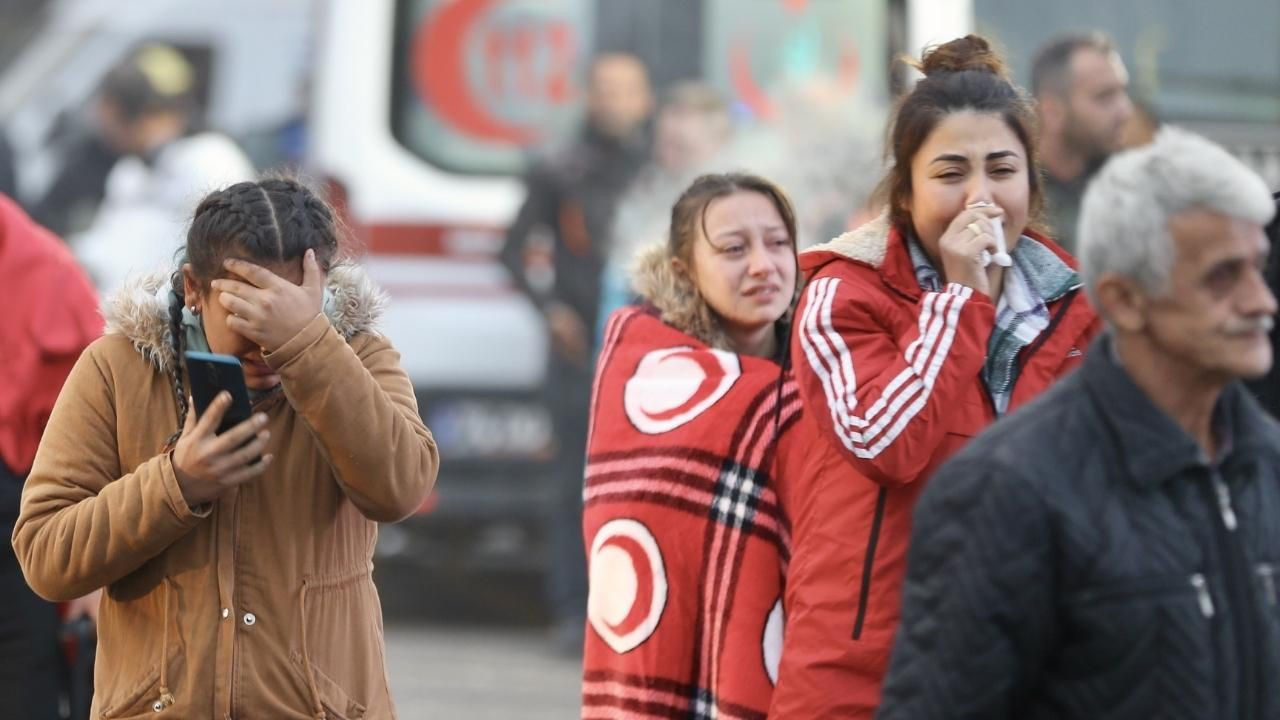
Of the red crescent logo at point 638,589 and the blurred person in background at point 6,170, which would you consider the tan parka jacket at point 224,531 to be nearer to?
the red crescent logo at point 638,589

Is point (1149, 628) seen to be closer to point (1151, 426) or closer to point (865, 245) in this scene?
point (1151, 426)

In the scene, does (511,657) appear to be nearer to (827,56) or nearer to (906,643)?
(827,56)

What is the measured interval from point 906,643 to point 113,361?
1416 millimetres

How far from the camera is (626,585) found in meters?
3.88

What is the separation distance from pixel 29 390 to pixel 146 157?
4.94 metres

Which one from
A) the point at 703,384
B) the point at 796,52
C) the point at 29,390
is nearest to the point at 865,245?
the point at 703,384

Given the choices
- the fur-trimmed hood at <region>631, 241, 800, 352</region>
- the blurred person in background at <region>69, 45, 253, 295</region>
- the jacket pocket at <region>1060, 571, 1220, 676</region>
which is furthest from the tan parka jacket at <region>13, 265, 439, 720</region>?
the blurred person in background at <region>69, 45, 253, 295</region>

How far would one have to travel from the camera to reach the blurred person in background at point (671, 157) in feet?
26.9

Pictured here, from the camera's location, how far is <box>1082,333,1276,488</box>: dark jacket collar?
8.05 ft

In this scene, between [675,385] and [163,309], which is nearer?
[163,309]

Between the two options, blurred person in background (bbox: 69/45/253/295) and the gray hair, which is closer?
the gray hair

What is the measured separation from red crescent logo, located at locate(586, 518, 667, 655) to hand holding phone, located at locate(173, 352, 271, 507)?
98 cm

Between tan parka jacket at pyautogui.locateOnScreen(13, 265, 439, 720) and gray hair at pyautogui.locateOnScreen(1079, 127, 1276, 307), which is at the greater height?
gray hair at pyautogui.locateOnScreen(1079, 127, 1276, 307)

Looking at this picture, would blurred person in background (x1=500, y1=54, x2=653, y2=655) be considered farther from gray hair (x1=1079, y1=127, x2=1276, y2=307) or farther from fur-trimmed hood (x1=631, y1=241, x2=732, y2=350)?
gray hair (x1=1079, y1=127, x2=1276, y2=307)
